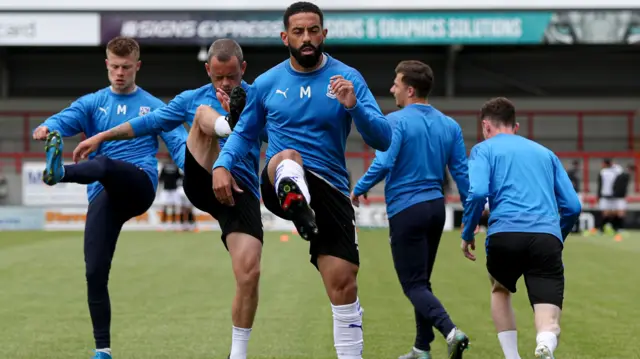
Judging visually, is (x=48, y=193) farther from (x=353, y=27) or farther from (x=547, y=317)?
(x=547, y=317)

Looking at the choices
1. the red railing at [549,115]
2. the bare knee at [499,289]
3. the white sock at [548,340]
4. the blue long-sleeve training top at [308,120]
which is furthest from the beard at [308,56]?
the red railing at [549,115]

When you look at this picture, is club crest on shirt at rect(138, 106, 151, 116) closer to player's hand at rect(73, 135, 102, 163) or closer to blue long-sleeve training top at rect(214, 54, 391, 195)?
player's hand at rect(73, 135, 102, 163)

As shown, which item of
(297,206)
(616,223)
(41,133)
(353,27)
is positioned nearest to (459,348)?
(297,206)

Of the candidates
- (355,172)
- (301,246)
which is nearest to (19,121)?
(355,172)

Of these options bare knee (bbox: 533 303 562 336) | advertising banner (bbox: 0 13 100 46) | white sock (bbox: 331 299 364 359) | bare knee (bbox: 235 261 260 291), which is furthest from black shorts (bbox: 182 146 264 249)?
advertising banner (bbox: 0 13 100 46)

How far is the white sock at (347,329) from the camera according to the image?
5.50 metres

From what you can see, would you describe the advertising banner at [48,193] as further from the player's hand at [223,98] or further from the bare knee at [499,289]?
the bare knee at [499,289]

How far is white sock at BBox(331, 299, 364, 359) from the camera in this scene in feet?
18.1

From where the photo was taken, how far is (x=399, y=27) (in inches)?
1363

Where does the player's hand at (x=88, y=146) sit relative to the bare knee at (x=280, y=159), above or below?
above

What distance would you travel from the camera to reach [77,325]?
933cm

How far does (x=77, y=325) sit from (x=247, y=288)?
3.86 metres

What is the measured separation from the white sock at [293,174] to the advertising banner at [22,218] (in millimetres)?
26236

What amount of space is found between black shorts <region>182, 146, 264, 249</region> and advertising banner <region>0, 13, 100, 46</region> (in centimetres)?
2941
